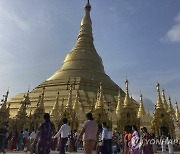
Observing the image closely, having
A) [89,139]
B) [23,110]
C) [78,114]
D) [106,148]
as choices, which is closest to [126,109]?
[78,114]

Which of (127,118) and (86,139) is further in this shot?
(127,118)

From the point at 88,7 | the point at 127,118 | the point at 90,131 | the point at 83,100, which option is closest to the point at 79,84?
the point at 83,100

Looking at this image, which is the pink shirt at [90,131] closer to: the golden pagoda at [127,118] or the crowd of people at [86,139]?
the crowd of people at [86,139]

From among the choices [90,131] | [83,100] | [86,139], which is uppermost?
[83,100]

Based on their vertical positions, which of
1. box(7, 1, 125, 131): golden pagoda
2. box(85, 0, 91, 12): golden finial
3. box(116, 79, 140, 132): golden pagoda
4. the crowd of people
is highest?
box(85, 0, 91, 12): golden finial

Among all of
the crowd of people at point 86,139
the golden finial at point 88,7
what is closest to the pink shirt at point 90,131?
the crowd of people at point 86,139

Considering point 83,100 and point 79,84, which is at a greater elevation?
point 79,84

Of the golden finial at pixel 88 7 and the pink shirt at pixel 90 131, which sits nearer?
the pink shirt at pixel 90 131

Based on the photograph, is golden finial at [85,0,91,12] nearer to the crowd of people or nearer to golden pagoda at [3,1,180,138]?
golden pagoda at [3,1,180,138]

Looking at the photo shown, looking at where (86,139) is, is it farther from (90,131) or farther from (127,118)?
(127,118)

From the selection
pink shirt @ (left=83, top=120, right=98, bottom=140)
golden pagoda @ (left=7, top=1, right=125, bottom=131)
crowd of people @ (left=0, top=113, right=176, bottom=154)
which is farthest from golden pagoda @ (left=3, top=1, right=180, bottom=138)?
pink shirt @ (left=83, top=120, right=98, bottom=140)

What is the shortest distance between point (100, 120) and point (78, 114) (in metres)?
4.47

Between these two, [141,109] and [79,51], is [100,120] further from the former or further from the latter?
[79,51]

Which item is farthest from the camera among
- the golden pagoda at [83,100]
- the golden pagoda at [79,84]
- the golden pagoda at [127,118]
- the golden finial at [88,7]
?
the golden finial at [88,7]
